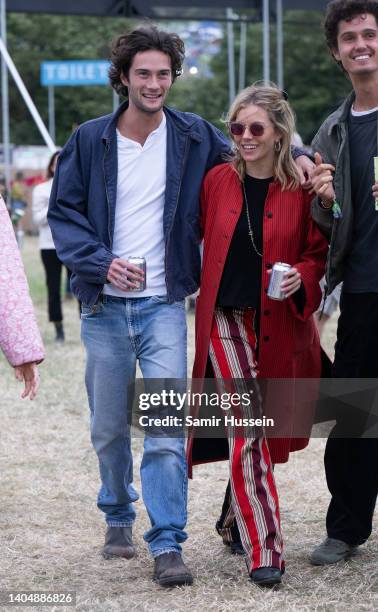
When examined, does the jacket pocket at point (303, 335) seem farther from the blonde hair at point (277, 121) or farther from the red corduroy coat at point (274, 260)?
the blonde hair at point (277, 121)

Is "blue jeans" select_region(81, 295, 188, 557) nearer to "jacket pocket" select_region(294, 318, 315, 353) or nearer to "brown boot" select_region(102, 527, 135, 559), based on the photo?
"brown boot" select_region(102, 527, 135, 559)

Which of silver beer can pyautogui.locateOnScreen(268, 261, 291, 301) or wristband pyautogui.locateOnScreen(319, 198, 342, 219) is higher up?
wristband pyautogui.locateOnScreen(319, 198, 342, 219)

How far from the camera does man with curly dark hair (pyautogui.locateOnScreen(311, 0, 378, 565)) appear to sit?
4.48m

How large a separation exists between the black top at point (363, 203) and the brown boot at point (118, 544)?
154cm

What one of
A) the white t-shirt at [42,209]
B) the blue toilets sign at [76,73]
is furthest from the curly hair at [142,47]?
the blue toilets sign at [76,73]

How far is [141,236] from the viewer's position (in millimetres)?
4637

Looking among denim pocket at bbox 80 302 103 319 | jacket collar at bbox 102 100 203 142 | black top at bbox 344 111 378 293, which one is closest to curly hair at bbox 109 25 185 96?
jacket collar at bbox 102 100 203 142

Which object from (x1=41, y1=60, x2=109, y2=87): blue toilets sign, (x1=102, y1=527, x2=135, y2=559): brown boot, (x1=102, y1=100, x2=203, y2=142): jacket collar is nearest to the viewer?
(x1=102, y1=100, x2=203, y2=142): jacket collar

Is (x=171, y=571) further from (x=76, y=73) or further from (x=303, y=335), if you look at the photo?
(x=76, y=73)

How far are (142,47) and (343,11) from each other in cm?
85

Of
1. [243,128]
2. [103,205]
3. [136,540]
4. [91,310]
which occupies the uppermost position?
[243,128]

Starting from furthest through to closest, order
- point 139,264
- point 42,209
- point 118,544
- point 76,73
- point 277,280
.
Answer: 1. point 76,73
2. point 42,209
3. point 118,544
4. point 139,264
5. point 277,280

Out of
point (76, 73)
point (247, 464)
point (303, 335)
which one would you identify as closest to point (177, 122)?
point (303, 335)

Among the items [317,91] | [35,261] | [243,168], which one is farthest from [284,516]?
[317,91]
